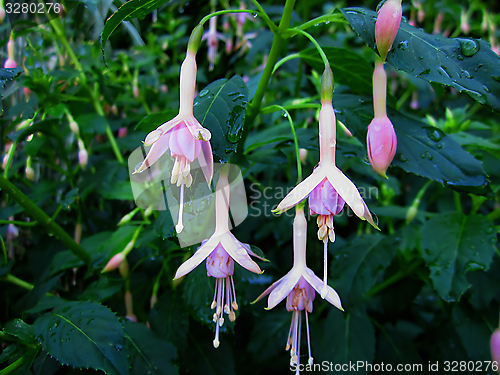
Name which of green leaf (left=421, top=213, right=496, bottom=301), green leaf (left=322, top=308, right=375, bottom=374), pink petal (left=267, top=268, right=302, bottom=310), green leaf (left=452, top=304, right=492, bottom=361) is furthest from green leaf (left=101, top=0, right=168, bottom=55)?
green leaf (left=452, top=304, right=492, bottom=361)

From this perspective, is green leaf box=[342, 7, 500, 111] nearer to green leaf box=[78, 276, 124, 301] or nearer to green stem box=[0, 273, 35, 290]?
green leaf box=[78, 276, 124, 301]

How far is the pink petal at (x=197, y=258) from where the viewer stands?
19.2 inches

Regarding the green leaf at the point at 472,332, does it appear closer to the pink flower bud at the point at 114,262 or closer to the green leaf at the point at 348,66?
the green leaf at the point at 348,66

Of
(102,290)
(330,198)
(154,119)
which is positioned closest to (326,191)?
(330,198)

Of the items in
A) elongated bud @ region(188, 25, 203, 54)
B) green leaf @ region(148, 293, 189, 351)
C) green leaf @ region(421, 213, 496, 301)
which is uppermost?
elongated bud @ region(188, 25, 203, 54)

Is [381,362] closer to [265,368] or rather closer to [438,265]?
[265,368]

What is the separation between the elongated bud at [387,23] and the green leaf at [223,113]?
0.69 feet

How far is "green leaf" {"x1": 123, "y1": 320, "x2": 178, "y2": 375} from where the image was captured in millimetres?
696

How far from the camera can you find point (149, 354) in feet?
2.33

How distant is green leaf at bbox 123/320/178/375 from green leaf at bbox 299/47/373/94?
0.70 m

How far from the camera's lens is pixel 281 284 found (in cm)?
53

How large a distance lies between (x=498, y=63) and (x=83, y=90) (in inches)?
45.5

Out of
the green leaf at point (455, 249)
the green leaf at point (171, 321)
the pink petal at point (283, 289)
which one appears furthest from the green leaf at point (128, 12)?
the green leaf at point (455, 249)

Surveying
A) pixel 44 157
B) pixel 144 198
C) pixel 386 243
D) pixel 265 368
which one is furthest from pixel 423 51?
pixel 44 157
